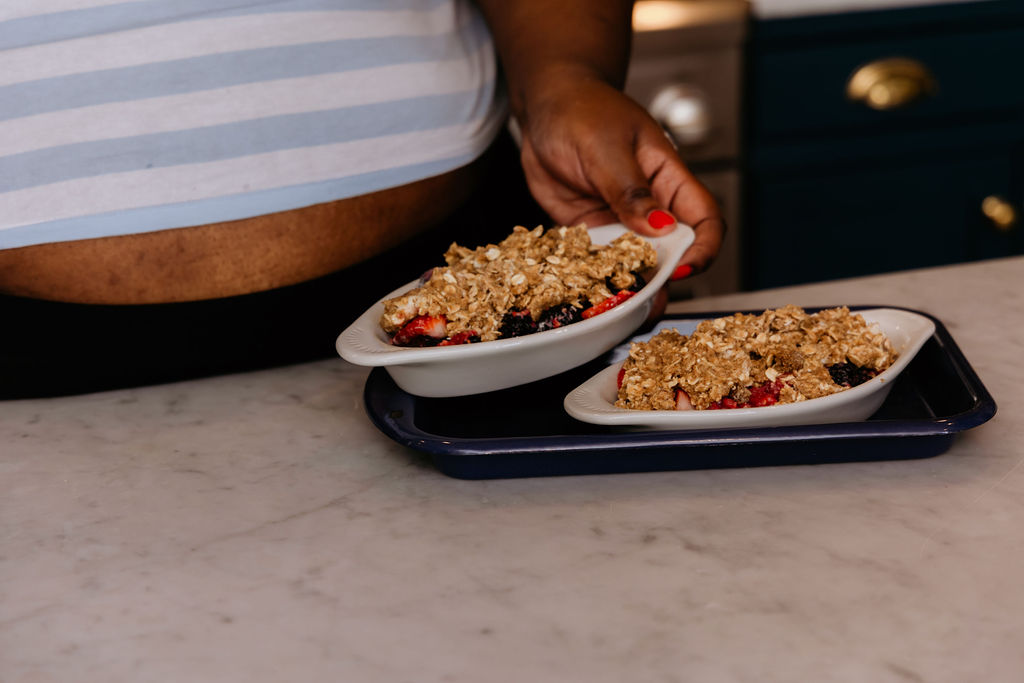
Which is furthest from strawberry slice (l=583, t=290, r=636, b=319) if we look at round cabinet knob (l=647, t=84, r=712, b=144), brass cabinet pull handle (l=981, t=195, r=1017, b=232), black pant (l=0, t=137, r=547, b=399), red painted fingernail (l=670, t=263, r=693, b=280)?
brass cabinet pull handle (l=981, t=195, r=1017, b=232)

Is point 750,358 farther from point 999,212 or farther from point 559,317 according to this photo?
point 999,212

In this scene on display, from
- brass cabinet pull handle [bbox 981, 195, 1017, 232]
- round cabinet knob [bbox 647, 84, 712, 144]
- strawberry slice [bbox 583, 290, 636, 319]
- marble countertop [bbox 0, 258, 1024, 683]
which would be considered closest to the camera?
marble countertop [bbox 0, 258, 1024, 683]

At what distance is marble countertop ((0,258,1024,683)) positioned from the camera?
16.3 inches

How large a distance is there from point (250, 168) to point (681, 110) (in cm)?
113

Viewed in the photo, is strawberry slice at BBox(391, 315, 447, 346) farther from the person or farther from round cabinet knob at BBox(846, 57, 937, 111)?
round cabinet knob at BBox(846, 57, 937, 111)

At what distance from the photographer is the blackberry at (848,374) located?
0.57 meters

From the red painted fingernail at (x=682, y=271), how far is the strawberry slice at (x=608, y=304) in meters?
0.10

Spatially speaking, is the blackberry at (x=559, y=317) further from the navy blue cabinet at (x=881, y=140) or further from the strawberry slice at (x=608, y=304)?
the navy blue cabinet at (x=881, y=140)

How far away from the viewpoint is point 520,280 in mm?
618

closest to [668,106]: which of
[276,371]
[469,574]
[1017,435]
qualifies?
[276,371]

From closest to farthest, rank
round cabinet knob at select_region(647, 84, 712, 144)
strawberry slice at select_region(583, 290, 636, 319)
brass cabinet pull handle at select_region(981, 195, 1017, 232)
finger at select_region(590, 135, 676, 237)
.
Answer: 1. strawberry slice at select_region(583, 290, 636, 319)
2. finger at select_region(590, 135, 676, 237)
3. round cabinet knob at select_region(647, 84, 712, 144)
4. brass cabinet pull handle at select_region(981, 195, 1017, 232)

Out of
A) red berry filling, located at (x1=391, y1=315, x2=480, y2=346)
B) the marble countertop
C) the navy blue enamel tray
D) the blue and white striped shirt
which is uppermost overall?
the blue and white striped shirt

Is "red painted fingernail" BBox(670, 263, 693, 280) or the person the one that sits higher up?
the person

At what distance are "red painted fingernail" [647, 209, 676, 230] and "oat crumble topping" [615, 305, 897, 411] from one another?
0.13m
